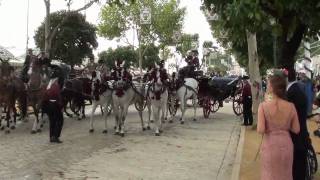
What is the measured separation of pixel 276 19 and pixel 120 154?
22.5 feet

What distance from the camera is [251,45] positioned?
20.7m

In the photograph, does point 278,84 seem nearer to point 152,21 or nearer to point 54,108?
point 54,108

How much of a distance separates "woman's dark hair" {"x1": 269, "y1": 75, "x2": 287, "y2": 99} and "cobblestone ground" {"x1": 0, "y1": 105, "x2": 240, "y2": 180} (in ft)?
15.3

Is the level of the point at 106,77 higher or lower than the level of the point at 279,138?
higher

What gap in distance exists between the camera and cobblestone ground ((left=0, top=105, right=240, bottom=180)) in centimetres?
1208

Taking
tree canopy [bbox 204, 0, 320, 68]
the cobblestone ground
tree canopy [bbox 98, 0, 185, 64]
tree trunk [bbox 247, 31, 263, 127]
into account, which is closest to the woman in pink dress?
tree canopy [bbox 204, 0, 320, 68]

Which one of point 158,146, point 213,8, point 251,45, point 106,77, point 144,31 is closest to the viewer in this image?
point 213,8

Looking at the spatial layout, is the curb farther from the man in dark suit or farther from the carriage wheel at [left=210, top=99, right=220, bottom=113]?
the carriage wheel at [left=210, top=99, right=220, bottom=113]

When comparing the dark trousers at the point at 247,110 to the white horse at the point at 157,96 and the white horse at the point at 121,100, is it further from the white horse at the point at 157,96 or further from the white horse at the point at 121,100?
the white horse at the point at 121,100

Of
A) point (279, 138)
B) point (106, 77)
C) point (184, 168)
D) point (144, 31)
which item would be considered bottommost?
point (184, 168)

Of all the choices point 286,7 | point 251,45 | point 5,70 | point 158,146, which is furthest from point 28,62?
point 286,7

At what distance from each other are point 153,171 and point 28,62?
8.79 meters

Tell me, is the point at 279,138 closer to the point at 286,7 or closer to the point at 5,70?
the point at 286,7

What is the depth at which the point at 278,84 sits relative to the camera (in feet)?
25.1
